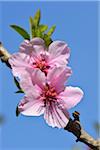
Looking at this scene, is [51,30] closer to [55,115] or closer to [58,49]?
[58,49]

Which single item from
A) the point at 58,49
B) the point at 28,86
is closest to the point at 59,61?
the point at 58,49

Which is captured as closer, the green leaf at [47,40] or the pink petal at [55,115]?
the pink petal at [55,115]

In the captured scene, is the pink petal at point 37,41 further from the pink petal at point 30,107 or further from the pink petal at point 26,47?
the pink petal at point 30,107

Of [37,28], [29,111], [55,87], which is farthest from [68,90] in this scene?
[37,28]

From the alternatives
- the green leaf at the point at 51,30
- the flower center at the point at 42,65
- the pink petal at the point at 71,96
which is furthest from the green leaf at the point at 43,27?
the pink petal at the point at 71,96

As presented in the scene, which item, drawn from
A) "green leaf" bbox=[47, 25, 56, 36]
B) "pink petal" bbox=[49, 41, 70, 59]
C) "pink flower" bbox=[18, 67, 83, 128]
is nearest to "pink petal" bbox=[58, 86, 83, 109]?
"pink flower" bbox=[18, 67, 83, 128]

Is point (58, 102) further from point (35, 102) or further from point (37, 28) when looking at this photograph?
point (37, 28)

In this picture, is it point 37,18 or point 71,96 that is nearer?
point 71,96
